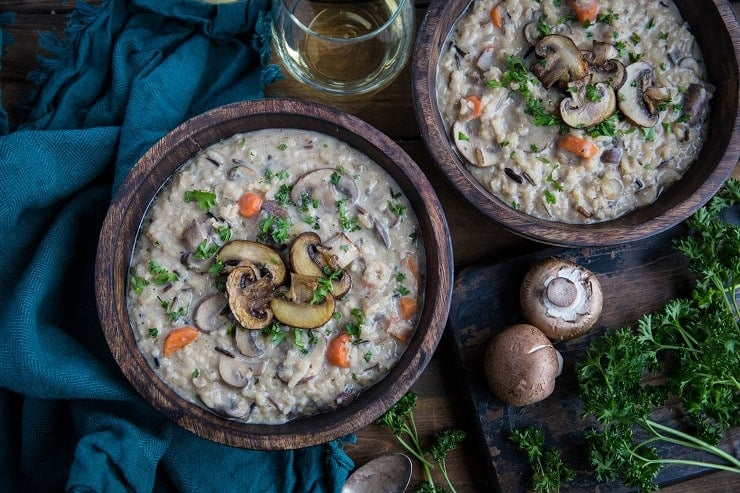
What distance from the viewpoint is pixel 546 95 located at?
3.46m

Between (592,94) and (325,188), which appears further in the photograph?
(592,94)

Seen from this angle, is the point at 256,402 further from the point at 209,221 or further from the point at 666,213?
the point at 666,213

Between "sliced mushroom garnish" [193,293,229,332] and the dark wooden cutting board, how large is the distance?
1107 mm

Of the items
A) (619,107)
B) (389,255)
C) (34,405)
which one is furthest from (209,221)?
(619,107)

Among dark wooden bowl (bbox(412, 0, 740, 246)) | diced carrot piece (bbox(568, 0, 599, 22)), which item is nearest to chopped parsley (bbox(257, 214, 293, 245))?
dark wooden bowl (bbox(412, 0, 740, 246))

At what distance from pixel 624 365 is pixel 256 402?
1.59 m

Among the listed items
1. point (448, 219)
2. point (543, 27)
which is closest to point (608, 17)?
point (543, 27)

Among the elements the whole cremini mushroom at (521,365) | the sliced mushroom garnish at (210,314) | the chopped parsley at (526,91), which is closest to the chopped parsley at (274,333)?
the sliced mushroom garnish at (210,314)

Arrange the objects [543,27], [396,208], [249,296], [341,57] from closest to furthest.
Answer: [249,296] < [396,208] < [543,27] < [341,57]

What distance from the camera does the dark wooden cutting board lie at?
11.9 ft

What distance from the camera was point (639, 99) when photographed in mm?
3443

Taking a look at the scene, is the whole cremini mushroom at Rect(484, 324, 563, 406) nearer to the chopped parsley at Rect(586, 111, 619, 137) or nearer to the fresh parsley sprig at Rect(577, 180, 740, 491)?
the fresh parsley sprig at Rect(577, 180, 740, 491)

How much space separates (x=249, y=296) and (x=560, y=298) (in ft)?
4.56

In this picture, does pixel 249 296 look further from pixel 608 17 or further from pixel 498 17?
pixel 608 17
